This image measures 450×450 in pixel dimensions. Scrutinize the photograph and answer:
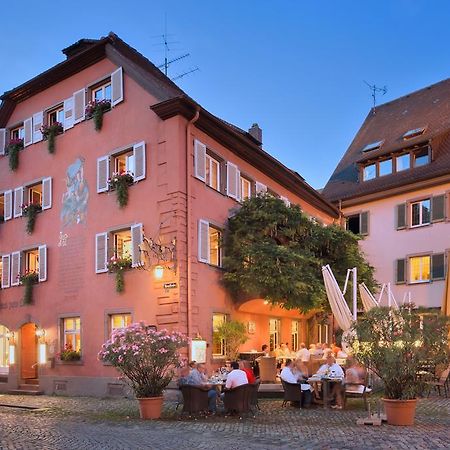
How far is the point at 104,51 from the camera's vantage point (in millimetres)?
21000

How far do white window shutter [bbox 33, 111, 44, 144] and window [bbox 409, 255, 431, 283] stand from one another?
17055 mm

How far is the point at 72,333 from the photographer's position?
2109 centimetres

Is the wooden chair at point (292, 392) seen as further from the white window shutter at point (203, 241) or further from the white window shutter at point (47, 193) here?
the white window shutter at point (47, 193)

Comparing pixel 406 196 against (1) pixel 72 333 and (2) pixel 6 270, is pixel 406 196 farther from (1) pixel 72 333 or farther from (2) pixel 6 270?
(2) pixel 6 270

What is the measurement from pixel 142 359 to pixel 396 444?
550 centimetres

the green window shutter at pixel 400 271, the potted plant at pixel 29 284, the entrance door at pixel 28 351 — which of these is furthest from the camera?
the green window shutter at pixel 400 271

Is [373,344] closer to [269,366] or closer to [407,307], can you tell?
[407,307]

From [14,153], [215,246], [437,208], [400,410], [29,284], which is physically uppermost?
[14,153]

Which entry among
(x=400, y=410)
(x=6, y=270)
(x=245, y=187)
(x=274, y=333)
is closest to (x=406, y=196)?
(x=245, y=187)

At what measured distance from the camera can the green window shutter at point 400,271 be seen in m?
29.5

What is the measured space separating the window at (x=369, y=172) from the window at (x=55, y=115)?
1607cm

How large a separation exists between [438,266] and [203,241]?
13328 mm

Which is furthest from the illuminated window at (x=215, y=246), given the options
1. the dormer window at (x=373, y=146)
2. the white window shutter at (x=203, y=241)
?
the dormer window at (x=373, y=146)

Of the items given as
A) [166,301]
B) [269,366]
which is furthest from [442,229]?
[166,301]
